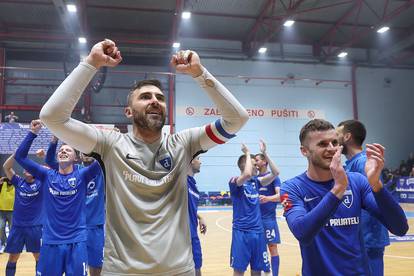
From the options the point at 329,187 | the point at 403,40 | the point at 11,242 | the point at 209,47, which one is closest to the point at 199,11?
the point at 209,47

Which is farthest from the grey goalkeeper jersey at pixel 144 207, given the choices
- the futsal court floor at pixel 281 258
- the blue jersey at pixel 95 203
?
the futsal court floor at pixel 281 258

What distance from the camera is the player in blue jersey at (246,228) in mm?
5797

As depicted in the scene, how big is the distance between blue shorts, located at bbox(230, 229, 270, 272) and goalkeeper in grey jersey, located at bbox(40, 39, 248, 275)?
146 inches

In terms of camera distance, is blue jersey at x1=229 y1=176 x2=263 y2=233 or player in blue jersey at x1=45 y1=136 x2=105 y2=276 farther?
blue jersey at x1=229 y1=176 x2=263 y2=233

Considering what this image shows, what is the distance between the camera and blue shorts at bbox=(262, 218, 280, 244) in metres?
7.16

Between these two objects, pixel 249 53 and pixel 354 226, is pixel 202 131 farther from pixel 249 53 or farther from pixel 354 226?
pixel 249 53

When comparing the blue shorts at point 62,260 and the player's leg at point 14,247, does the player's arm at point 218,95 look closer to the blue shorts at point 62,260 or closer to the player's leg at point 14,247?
the blue shorts at point 62,260

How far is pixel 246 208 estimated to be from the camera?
607 cm

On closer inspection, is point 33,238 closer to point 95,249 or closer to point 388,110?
point 95,249

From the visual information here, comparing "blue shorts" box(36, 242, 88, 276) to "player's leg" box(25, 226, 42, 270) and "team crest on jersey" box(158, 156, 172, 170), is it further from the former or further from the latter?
"team crest on jersey" box(158, 156, 172, 170)

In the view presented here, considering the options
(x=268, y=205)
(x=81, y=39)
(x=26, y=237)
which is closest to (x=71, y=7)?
(x=81, y=39)

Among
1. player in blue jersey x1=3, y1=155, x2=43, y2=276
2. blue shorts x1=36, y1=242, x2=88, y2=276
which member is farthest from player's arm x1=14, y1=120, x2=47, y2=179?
player in blue jersey x1=3, y1=155, x2=43, y2=276

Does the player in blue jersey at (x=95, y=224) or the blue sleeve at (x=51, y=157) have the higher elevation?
the blue sleeve at (x=51, y=157)

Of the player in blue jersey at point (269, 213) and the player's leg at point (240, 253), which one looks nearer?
the player's leg at point (240, 253)
